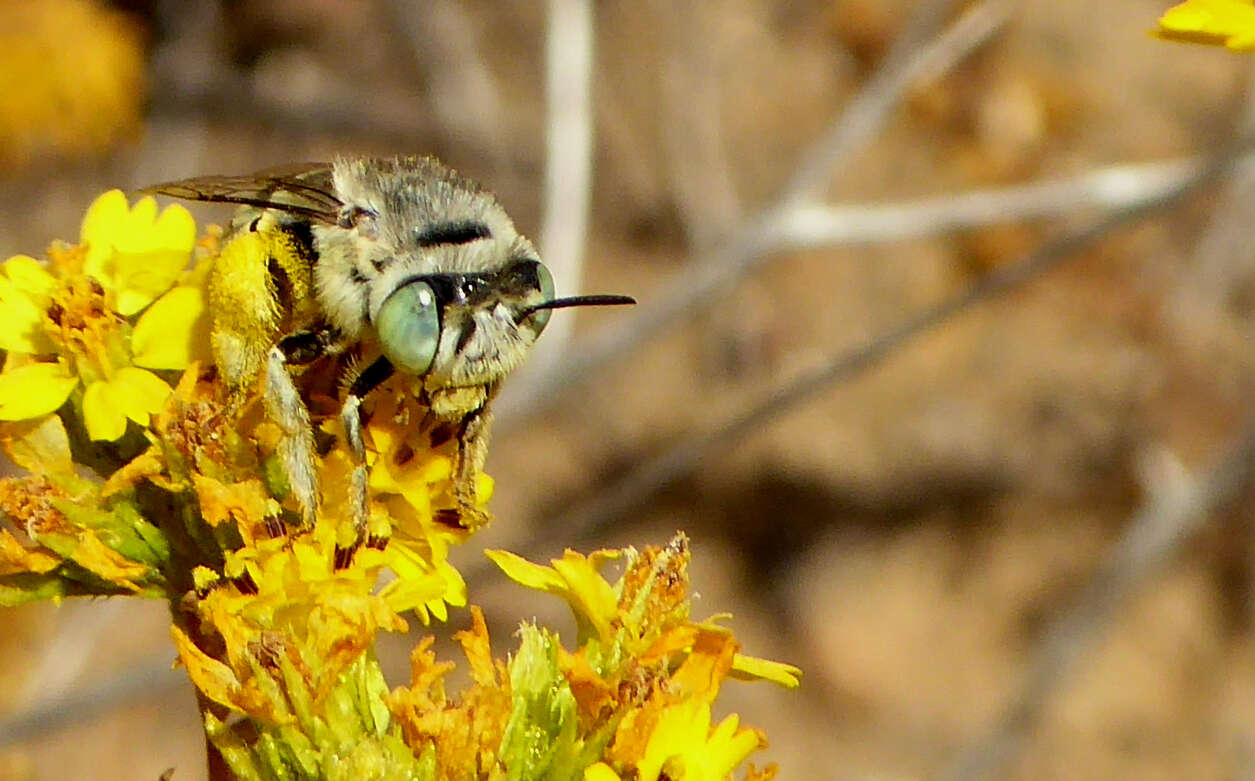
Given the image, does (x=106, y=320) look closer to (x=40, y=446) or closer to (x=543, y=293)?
(x=40, y=446)

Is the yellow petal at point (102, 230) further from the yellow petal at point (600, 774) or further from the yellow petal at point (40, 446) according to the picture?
the yellow petal at point (600, 774)

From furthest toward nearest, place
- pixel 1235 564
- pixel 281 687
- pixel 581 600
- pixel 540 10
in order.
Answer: pixel 540 10 < pixel 1235 564 < pixel 581 600 < pixel 281 687

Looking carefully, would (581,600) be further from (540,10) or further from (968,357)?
(540,10)

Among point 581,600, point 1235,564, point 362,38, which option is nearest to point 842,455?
point 1235,564

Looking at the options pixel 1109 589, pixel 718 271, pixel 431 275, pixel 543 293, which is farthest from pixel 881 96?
pixel 431 275

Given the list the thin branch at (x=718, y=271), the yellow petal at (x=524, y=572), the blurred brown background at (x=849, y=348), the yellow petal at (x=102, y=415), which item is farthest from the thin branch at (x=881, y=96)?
the yellow petal at (x=102, y=415)

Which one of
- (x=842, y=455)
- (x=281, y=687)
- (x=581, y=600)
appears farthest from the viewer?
(x=842, y=455)

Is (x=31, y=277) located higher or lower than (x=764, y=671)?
higher
